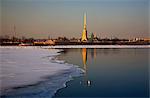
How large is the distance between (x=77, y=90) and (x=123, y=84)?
4.44 feet

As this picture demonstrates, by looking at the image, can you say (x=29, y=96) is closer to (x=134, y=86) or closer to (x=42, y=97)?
(x=42, y=97)

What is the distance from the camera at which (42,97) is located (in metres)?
3.88

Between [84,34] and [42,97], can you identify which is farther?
[84,34]

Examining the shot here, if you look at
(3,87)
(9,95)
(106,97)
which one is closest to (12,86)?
(3,87)

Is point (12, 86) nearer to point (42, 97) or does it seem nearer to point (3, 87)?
point (3, 87)

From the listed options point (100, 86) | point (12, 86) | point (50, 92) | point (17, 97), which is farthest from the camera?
point (100, 86)

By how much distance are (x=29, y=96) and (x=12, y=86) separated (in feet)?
2.96

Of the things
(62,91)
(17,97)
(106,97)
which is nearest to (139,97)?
(106,97)

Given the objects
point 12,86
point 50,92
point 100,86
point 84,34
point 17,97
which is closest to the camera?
point 17,97

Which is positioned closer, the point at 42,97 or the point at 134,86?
the point at 42,97

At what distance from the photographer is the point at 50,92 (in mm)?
4383

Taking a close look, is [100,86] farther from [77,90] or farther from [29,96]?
[29,96]

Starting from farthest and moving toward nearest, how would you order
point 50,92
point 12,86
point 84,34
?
point 84,34 → point 12,86 → point 50,92

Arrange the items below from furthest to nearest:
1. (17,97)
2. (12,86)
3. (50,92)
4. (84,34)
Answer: (84,34) → (12,86) → (50,92) → (17,97)
